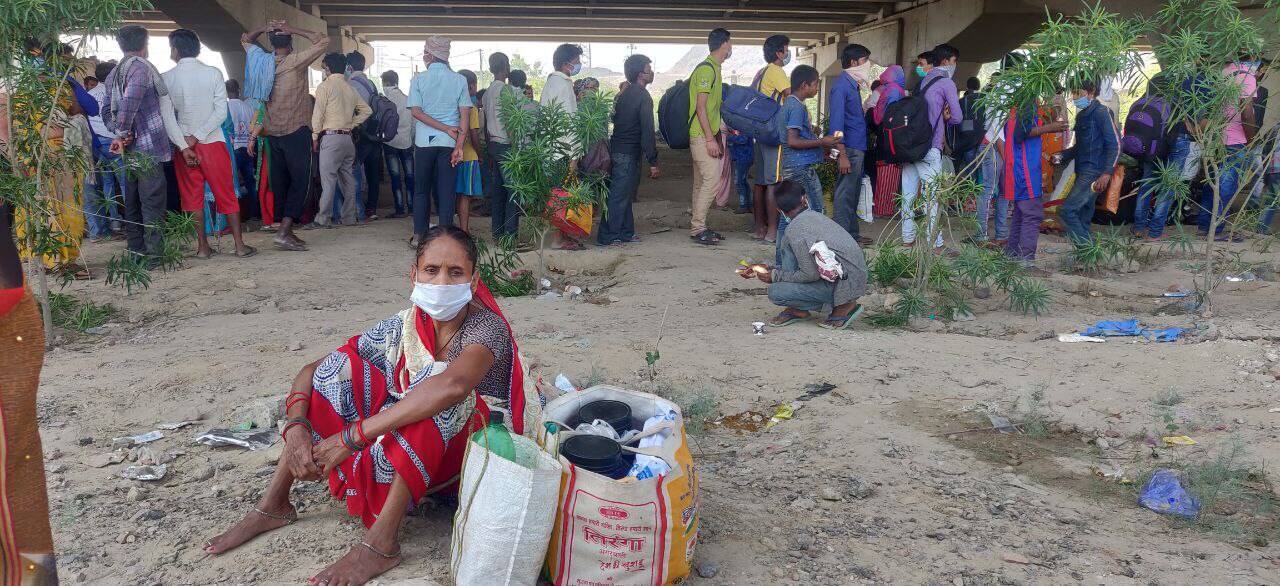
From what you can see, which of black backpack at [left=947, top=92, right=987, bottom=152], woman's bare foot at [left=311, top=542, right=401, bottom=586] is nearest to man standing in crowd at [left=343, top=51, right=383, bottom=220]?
black backpack at [left=947, top=92, right=987, bottom=152]

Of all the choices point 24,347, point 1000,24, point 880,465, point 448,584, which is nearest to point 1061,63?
point 880,465

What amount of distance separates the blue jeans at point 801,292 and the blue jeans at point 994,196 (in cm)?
254

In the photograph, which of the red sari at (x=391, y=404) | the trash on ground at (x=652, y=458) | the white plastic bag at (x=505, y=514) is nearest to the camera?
the white plastic bag at (x=505, y=514)

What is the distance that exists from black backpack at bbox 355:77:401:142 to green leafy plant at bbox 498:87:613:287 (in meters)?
2.52

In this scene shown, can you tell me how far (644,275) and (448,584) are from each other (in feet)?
14.3

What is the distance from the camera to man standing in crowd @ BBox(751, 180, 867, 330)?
5105mm

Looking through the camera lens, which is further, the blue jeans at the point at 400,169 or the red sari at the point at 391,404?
the blue jeans at the point at 400,169

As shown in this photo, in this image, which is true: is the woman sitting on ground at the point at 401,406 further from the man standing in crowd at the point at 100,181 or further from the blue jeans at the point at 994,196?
the blue jeans at the point at 994,196

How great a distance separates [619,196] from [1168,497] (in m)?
5.47

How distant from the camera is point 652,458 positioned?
2408mm

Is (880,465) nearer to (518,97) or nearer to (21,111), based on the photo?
(518,97)

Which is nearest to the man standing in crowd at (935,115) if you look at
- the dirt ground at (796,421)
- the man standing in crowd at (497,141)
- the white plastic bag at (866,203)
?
the white plastic bag at (866,203)

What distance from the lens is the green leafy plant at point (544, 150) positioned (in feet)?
20.9

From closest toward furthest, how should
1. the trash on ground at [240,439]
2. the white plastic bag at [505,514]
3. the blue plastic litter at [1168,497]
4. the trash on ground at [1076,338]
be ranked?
the white plastic bag at [505,514] < the blue plastic litter at [1168,497] < the trash on ground at [240,439] < the trash on ground at [1076,338]
